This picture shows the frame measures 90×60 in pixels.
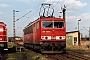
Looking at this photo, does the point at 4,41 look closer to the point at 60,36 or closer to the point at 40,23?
the point at 40,23

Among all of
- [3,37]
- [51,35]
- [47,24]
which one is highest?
[47,24]

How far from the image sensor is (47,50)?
2316 centimetres

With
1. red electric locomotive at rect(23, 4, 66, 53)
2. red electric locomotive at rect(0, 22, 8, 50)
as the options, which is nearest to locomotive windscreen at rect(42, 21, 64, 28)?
red electric locomotive at rect(23, 4, 66, 53)

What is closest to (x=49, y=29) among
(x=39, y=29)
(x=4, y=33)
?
(x=39, y=29)

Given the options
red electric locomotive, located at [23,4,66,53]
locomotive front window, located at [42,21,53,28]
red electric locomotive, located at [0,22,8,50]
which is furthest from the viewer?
locomotive front window, located at [42,21,53,28]

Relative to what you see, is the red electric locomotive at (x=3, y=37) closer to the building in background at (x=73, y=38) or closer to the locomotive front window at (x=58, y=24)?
the locomotive front window at (x=58, y=24)

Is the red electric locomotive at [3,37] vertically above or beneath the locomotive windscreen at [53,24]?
beneath

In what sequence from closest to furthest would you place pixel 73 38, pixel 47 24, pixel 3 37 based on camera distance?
pixel 3 37 → pixel 47 24 → pixel 73 38

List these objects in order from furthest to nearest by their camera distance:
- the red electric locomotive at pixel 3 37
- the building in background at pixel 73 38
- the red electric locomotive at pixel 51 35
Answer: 1. the building in background at pixel 73 38
2. the red electric locomotive at pixel 51 35
3. the red electric locomotive at pixel 3 37

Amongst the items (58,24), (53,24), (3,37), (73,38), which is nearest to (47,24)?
(53,24)

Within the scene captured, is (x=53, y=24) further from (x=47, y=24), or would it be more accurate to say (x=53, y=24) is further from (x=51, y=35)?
(x=51, y=35)

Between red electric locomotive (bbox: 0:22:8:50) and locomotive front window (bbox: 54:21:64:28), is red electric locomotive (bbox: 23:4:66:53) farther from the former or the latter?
red electric locomotive (bbox: 0:22:8:50)

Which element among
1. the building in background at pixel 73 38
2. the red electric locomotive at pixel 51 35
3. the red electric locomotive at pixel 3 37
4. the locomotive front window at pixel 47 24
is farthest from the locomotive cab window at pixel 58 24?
the building in background at pixel 73 38

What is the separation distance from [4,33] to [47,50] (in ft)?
16.0
